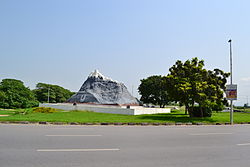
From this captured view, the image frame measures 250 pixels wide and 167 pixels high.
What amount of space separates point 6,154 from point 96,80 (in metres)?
36.0

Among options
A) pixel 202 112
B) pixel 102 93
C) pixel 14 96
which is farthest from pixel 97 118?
pixel 14 96

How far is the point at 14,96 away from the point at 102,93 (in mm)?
18783

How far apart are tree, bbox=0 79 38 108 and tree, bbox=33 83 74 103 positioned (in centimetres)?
1688

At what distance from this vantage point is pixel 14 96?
45031 millimetres

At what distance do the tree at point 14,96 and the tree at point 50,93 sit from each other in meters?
16.9

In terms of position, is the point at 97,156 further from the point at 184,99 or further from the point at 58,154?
the point at 184,99

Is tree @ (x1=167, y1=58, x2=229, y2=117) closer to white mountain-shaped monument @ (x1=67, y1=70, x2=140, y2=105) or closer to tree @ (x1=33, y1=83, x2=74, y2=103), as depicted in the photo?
white mountain-shaped monument @ (x1=67, y1=70, x2=140, y2=105)

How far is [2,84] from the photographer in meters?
50.5

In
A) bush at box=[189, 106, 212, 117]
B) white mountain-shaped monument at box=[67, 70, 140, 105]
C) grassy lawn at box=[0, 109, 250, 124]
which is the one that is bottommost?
grassy lawn at box=[0, 109, 250, 124]

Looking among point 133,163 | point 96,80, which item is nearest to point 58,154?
point 133,163

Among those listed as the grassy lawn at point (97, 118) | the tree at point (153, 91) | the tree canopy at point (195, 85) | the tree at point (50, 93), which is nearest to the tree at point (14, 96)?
the tree at point (50, 93)

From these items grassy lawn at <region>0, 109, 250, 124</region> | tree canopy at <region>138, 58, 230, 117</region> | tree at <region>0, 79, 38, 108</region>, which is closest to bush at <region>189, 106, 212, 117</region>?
tree canopy at <region>138, 58, 230, 117</region>

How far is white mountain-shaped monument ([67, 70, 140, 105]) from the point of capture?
1483 inches

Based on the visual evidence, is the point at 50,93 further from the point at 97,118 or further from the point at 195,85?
the point at 195,85
